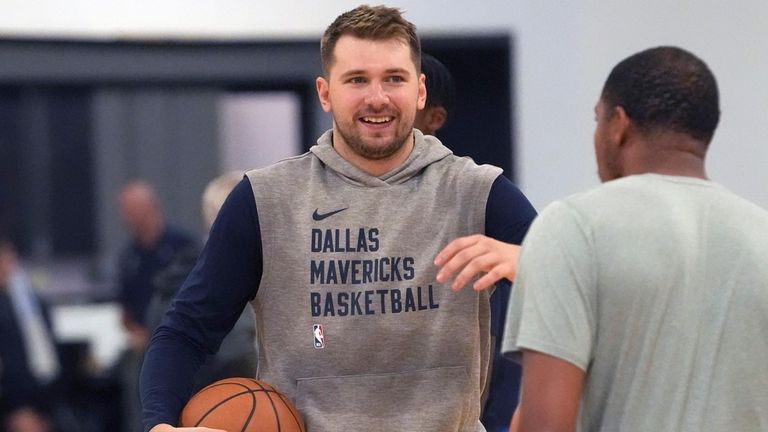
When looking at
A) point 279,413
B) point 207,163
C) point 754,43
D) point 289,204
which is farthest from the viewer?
point 207,163

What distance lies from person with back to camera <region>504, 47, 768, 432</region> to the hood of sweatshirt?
2.78ft

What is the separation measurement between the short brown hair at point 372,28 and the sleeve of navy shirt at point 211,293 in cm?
41

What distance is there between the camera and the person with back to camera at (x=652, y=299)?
2.54 m

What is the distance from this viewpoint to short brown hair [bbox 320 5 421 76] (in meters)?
3.40

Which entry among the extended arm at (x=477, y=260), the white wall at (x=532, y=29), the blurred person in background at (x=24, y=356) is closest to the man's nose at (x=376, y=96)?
the extended arm at (x=477, y=260)

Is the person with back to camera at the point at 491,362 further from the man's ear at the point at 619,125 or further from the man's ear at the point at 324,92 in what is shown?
the man's ear at the point at 619,125

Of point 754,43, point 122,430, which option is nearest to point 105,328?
point 122,430

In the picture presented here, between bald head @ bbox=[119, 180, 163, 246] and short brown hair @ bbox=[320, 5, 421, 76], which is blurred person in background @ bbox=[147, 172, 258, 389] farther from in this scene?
bald head @ bbox=[119, 180, 163, 246]

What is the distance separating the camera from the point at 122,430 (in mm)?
8742

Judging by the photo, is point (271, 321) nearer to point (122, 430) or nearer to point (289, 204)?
point (289, 204)

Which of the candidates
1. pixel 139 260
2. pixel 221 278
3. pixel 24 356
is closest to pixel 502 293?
pixel 221 278

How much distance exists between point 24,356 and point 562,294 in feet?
20.6

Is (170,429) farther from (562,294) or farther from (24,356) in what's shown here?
(24,356)

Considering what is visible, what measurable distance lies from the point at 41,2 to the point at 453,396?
5.73 metres
